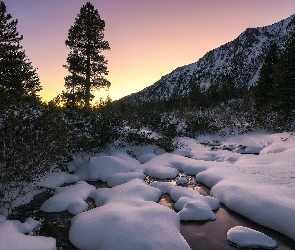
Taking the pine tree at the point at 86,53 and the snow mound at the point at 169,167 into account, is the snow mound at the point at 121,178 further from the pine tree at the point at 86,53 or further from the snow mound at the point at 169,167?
the pine tree at the point at 86,53

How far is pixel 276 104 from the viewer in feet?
68.0

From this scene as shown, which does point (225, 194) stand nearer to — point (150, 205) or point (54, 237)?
point (150, 205)

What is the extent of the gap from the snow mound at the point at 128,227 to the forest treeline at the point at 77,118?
2.12 meters

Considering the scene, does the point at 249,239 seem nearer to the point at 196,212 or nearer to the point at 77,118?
the point at 196,212

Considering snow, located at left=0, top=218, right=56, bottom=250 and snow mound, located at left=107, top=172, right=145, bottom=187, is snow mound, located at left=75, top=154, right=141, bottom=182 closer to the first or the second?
snow mound, located at left=107, top=172, right=145, bottom=187

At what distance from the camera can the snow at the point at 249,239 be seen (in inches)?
175

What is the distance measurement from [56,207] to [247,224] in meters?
4.66

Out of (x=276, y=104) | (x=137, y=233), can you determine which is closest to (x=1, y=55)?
(x=137, y=233)

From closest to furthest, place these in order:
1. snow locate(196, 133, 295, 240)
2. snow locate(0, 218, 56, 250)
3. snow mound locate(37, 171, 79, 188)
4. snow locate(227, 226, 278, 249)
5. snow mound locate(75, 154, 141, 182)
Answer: snow locate(0, 218, 56, 250)
snow locate(227, 226, 278, 249)
snow locate(196, 133, 295, 240)
snow mound locate(37, 171, 79, 188)
snow mound locate(75, 154, 141, 182)

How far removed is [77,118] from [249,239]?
9770 millimetres

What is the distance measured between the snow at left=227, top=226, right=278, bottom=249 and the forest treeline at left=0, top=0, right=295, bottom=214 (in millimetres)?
4837

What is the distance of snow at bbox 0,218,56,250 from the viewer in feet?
13.9

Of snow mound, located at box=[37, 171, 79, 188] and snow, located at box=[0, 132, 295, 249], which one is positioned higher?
snow mound, located at box=[37, 171, 79, 188]

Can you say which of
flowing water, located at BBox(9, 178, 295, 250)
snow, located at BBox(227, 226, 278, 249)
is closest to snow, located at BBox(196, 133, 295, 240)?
flowing water, located at BBox(9, 178, 295, 250)
